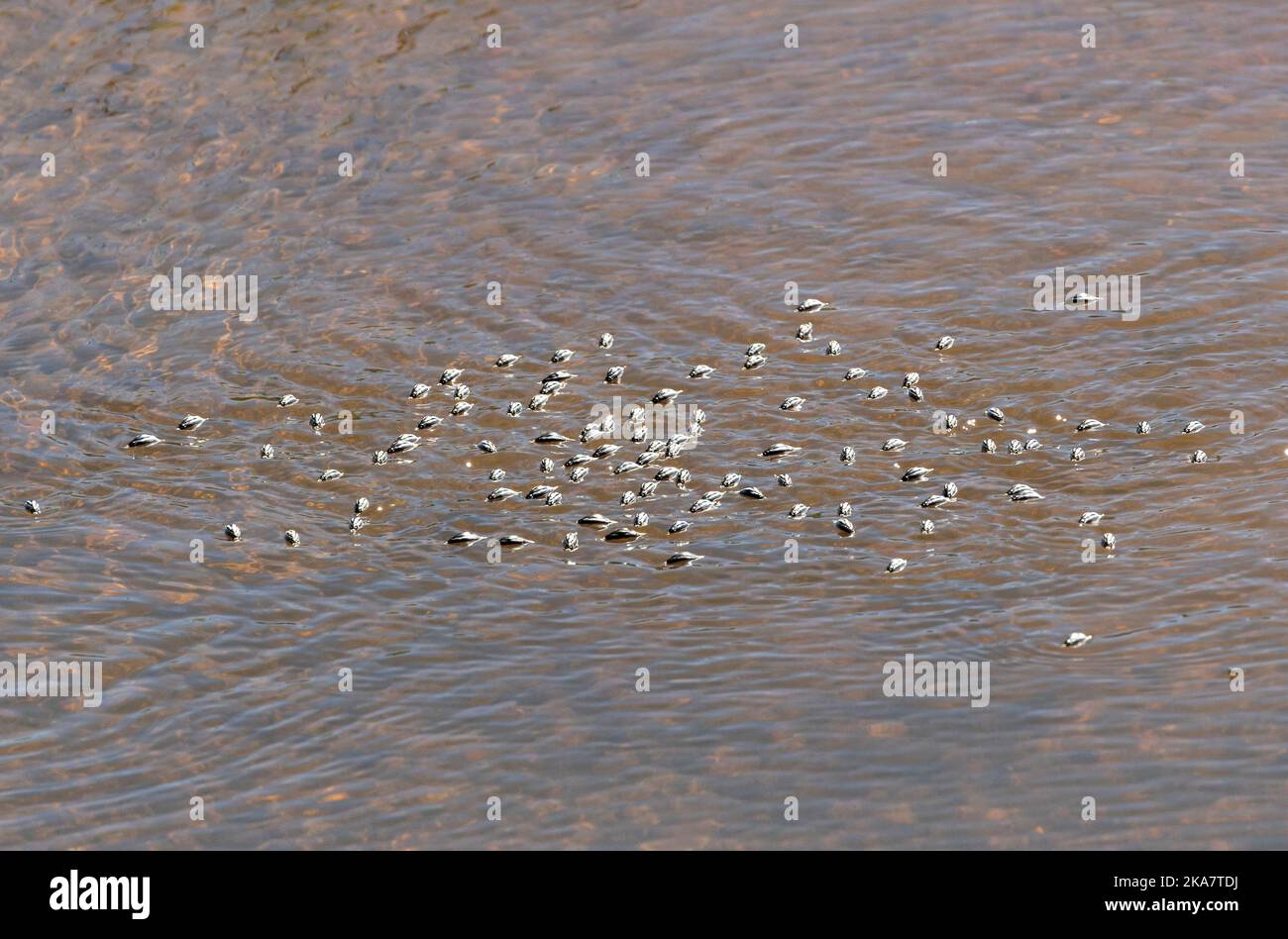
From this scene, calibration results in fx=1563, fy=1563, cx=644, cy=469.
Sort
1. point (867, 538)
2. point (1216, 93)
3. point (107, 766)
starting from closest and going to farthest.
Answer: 1. point (107, 766)
2. point (867, 538)
3. point (1216, 93)

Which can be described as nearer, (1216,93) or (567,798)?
(567,798)

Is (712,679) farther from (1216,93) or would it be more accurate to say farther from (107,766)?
(1216,93)

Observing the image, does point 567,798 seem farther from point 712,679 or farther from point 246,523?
point 246,523

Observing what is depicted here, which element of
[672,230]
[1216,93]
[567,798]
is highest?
[1216,93]
